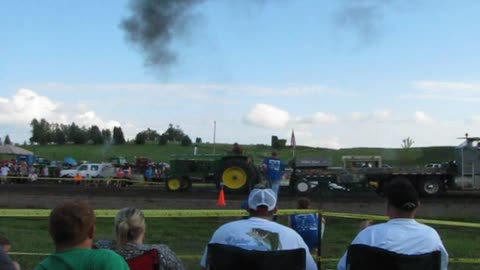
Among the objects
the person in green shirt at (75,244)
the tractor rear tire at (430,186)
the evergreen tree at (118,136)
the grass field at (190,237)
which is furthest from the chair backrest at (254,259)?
the evergreen tree at (118,136)

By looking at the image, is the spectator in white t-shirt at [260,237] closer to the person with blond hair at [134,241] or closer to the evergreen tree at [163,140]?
A: the person with blond hair at [134,241]

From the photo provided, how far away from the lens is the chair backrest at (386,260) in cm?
433

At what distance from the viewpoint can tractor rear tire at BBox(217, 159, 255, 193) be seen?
2430 centimetres

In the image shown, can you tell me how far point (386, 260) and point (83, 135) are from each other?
4945 inches

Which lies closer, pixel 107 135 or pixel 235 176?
pixel 235 176

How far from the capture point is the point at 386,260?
14.3 feet

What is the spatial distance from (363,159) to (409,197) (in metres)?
25.2

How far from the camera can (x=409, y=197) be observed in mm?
4484

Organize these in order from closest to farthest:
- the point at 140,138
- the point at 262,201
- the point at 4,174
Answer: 1. the point at 262,201
2. the point at 4,174
3. the point at 140,138

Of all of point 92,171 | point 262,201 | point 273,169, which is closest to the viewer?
point 262,201

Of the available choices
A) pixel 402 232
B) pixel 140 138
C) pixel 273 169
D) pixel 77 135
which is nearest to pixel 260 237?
pixel 402 232

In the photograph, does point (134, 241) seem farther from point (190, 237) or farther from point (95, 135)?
point (95, 135)

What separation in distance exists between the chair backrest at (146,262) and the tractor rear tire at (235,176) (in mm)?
19777

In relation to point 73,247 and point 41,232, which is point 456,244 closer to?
point 41,232
